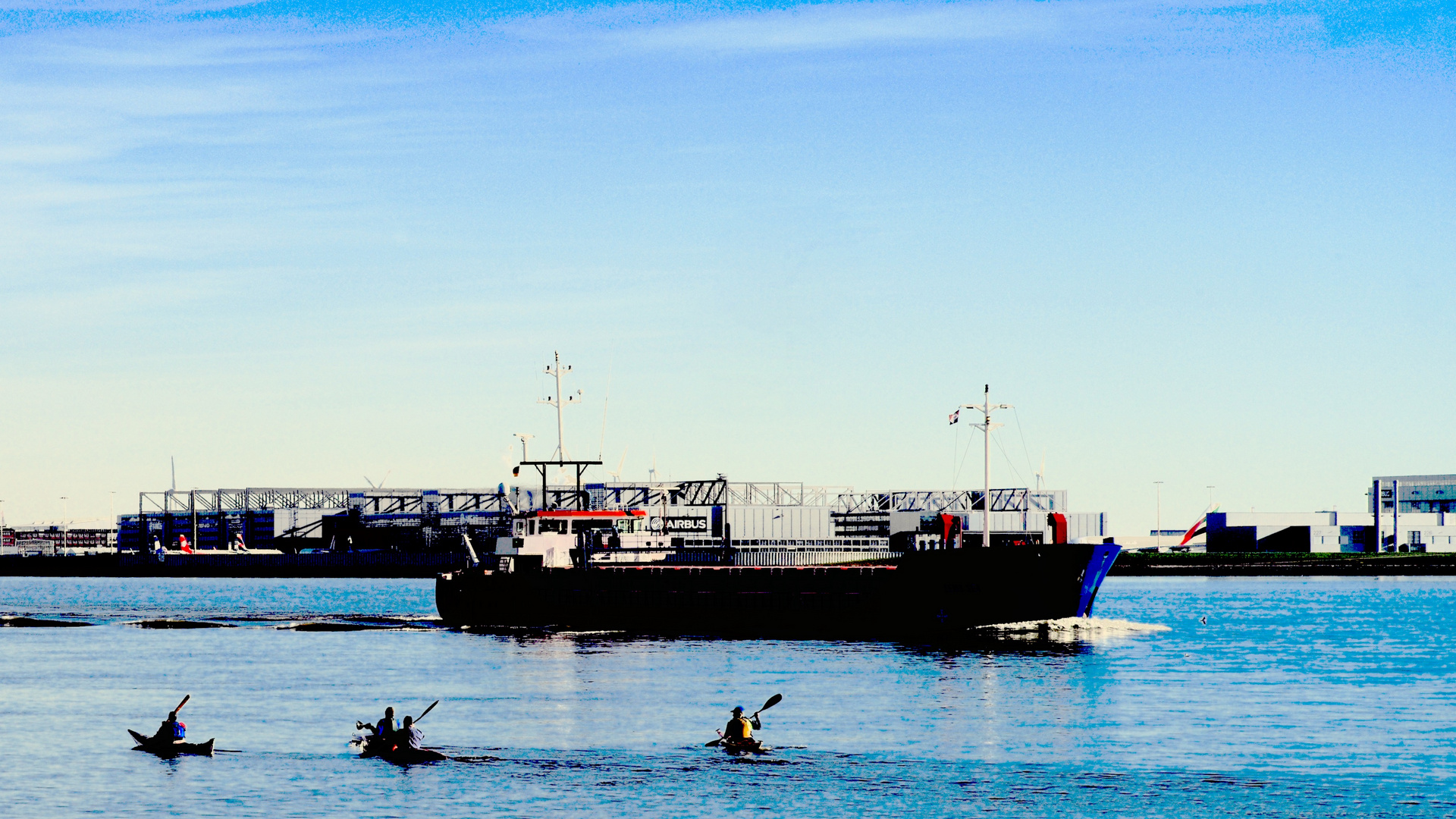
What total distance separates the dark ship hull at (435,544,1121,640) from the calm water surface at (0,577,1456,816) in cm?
293

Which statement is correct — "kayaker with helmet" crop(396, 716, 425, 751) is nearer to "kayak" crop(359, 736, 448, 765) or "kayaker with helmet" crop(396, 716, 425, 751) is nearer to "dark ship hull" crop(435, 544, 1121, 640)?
"kayak" crop(359, 736, 448, 765)

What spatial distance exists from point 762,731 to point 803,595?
41.0 meters

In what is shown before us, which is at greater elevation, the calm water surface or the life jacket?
the life jacket

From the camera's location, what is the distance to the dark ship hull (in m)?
84.2

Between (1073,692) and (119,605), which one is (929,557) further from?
(119,605)

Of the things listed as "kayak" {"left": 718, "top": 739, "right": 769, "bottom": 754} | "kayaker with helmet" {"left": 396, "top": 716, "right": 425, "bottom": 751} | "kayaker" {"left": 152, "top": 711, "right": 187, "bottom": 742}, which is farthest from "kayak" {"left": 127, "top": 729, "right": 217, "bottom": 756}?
"kayak" {"left": 718, "top": 739, "right": 769, "bottom": 754}

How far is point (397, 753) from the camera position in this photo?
46.2m

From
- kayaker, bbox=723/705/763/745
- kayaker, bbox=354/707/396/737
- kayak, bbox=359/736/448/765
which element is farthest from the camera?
kayaker, bbox=354/707/396/737

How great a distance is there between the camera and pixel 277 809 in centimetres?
3966

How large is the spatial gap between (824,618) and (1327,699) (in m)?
34.8

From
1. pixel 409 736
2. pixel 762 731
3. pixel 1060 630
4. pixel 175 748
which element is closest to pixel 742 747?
pixel 762 731

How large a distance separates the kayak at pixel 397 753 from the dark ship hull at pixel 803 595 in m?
43.1

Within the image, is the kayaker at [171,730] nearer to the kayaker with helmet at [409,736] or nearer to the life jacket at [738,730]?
the kayaker with helmet at [409,736]

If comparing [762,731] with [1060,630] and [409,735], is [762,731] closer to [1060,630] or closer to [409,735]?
[409,735]
